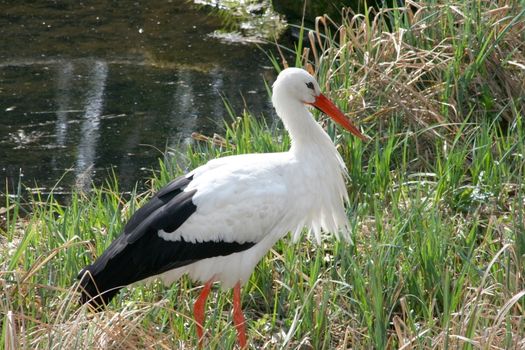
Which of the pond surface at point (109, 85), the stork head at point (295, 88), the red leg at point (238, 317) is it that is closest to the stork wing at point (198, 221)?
the red leg at point (238, 317)

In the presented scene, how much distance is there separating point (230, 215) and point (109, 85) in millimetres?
4604

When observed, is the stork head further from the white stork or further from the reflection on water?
the reflection on water

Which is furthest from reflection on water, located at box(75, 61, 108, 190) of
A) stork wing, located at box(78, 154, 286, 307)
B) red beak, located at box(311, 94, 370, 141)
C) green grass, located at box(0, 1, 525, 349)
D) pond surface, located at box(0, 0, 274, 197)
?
stork wing, located at box(78, 154, 286, 307)

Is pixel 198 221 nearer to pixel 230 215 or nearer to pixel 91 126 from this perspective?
pixel 230 215

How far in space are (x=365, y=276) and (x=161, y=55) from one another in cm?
546

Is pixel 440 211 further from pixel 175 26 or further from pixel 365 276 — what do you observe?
pixel 175 26

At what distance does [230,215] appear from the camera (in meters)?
4.35

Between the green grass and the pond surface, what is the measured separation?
1.44m

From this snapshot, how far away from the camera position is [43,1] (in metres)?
10.8

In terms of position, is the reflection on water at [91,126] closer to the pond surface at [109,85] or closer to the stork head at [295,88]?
the pond surface at [109,85]

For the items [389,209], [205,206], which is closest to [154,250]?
[205,206]

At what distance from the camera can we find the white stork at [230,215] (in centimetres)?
420

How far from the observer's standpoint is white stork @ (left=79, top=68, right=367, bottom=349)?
420 cm

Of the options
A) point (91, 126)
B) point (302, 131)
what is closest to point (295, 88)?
point (302, 131)
